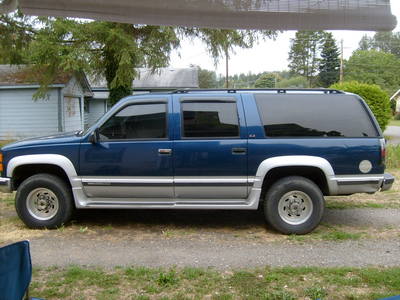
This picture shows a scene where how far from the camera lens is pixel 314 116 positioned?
5.64 m

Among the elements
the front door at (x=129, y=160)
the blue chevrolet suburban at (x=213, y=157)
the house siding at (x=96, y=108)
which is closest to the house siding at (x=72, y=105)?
the house siding at (x=96, y=108)

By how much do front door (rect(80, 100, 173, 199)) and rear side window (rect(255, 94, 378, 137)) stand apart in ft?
4.68

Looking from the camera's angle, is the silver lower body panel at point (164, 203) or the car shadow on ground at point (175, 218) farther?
the car shadow on ground at point (175, 218)

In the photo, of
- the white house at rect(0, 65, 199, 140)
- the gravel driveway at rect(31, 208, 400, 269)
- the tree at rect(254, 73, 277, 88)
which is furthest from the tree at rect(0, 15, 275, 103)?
the tree at rect(254, 73, 277, 88)

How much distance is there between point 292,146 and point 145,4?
3823mm

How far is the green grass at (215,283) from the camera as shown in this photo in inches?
147

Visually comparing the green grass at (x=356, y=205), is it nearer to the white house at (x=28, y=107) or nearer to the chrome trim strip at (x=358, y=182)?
the chrome trim strip at (x=358, y=182)

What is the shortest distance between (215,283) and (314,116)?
2804mm

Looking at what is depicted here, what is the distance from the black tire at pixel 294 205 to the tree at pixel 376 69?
7473 cm

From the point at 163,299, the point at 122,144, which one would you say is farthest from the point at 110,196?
the point at 163,299

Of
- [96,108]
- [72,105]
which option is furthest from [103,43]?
[96,108]

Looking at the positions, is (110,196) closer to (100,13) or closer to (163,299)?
(163,299)

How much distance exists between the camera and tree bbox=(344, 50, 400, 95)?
2955 inches

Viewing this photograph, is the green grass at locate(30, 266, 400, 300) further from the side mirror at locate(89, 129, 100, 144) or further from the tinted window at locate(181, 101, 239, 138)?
the tinted window at locate(181, 101, 239, 138)
